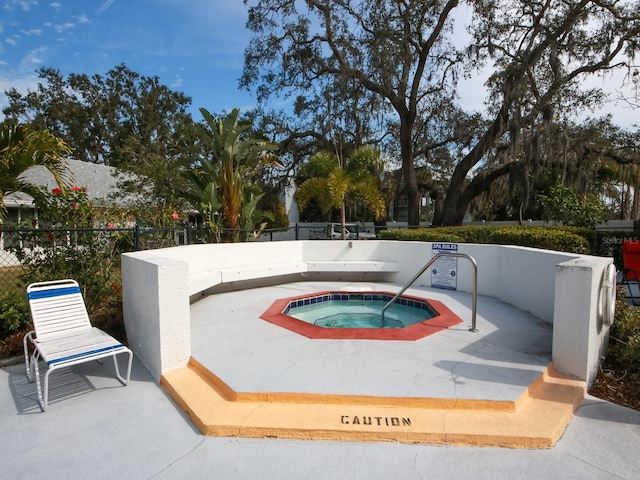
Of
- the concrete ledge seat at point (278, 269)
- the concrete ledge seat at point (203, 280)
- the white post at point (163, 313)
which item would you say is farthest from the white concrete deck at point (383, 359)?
the concrete ledge seat at point (278, 269)

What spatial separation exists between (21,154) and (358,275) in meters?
6.39

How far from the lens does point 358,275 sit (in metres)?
8.52

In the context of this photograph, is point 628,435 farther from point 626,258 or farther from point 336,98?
point 336,98

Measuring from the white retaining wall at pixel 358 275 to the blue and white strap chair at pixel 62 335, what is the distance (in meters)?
0.43

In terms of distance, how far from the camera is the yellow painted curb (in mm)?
2516

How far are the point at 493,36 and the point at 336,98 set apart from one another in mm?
7121

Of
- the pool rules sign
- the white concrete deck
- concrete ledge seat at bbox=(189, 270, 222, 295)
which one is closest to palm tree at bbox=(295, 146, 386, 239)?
the pool rules sign

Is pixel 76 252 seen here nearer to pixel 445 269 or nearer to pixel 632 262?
pixel 445 269

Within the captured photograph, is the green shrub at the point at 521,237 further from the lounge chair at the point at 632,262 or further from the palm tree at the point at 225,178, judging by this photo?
the palm tree at the point at 225,178

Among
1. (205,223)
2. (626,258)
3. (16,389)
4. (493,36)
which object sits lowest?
(16,389)

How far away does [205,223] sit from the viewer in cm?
875

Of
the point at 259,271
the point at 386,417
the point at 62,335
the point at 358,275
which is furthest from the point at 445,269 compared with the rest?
the point at 62,335

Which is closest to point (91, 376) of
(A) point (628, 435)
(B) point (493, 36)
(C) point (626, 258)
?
(A) point (628, 435)

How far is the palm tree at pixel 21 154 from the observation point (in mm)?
4492
